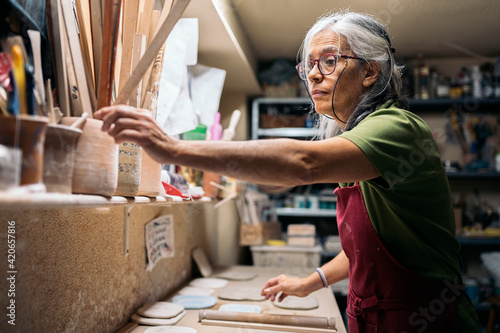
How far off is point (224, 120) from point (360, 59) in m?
1.31

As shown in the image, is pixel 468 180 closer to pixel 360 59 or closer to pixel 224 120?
pixel 224 120

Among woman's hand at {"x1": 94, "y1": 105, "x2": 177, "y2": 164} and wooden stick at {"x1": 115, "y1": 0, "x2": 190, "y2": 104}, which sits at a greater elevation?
wooden stick at {"x1": 115, "y1": 0, "x2": 190, "y2": 104}

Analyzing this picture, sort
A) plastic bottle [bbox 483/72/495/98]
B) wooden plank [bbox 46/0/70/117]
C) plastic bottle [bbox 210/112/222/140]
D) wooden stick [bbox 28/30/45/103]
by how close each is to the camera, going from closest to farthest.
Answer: wooden stick [bbox 28/30/45/103]
wooden plank [bbox 46/0/70/117]
plastic bottle [bbox 210/112/222/140]
plastic bottle [bbox 483/72/495/98]

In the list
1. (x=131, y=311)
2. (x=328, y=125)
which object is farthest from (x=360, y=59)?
(x=131, y=311)

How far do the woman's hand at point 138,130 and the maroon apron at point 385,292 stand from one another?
676 millimetres

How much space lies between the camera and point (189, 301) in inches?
70.1

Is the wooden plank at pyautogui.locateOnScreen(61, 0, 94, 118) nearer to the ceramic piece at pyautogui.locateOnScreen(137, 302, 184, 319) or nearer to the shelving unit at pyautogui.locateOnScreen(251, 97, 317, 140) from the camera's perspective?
the ceramic piece at pyautogui.locateOnScreen(137, 302, 184, 319)

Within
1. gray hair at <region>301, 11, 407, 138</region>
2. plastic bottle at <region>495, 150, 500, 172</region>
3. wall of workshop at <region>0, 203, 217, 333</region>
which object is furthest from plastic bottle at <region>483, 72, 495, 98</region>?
wall of workshop at <region>0, 203, 217, 333</region>

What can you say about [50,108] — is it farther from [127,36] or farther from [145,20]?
[145,20]

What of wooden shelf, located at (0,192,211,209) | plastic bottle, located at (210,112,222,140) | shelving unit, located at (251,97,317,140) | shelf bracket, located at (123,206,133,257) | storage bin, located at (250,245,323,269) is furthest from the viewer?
shelving unit, located at (251,97,317,140)

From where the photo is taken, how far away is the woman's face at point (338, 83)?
115 cm

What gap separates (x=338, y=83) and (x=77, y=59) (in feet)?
2.43

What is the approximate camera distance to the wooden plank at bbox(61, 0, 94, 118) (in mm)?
778

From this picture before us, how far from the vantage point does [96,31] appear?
85 cm
